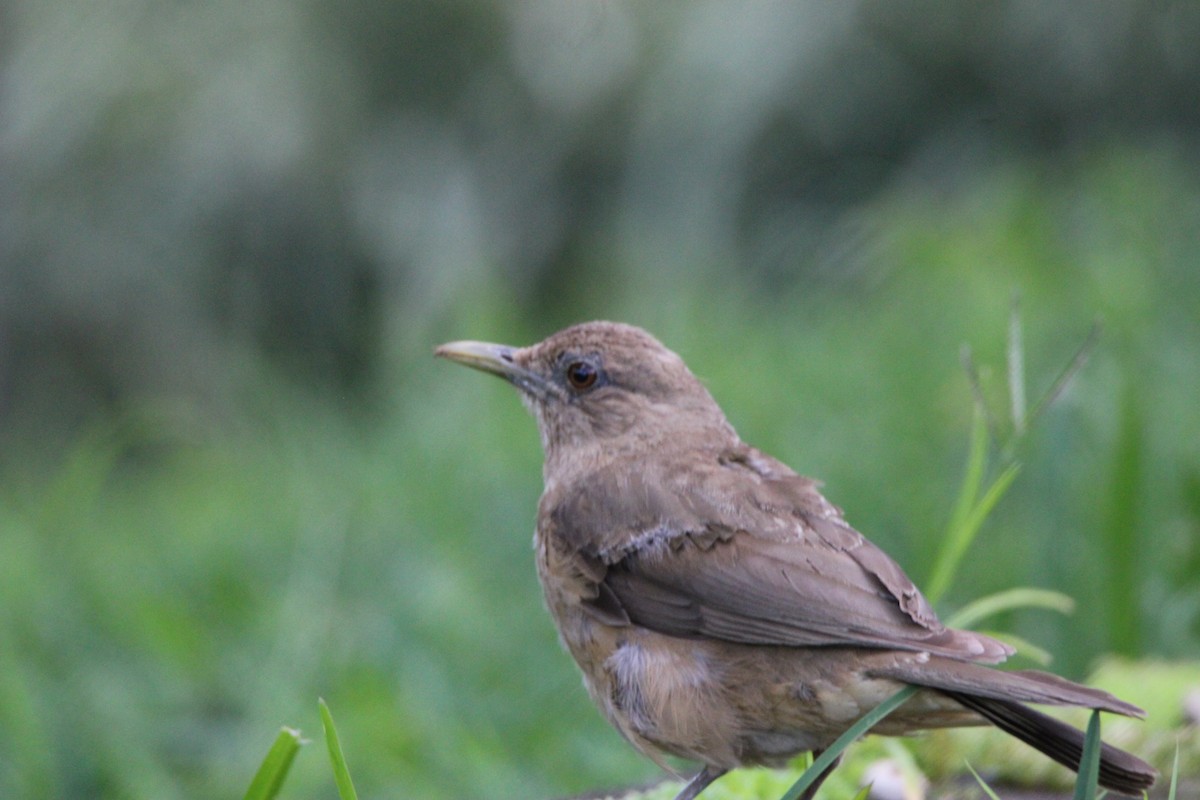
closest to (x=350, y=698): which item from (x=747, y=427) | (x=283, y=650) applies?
(x=283, y=650)

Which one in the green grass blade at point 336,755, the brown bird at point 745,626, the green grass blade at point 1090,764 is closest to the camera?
the green grass blade at point 1090,764

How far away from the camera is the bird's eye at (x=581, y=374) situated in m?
3.86

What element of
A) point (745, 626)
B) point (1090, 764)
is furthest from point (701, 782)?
point (1090, 764)

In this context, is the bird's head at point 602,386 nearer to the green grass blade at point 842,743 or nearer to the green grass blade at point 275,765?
the green grass blade at point 842,743

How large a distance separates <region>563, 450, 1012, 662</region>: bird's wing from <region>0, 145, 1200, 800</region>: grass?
1.45 ft

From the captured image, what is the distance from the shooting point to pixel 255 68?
7883 mm

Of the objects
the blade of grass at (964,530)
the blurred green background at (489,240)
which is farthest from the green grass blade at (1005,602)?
the blurred green background at (489,240)

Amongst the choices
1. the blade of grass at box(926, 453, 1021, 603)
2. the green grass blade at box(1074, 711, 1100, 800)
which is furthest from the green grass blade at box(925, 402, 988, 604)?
the green grass blade at box(1074, 711, 1100, 800)

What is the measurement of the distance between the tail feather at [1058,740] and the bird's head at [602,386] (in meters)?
1.27

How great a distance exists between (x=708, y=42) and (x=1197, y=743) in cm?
537

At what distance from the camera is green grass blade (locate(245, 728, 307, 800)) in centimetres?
248

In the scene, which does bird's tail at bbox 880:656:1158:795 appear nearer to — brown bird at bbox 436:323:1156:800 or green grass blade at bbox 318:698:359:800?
brown bird at bbox 436:323:1156:800

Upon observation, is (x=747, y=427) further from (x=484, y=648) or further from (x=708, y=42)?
(x=708, y=42)

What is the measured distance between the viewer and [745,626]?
293 cm
